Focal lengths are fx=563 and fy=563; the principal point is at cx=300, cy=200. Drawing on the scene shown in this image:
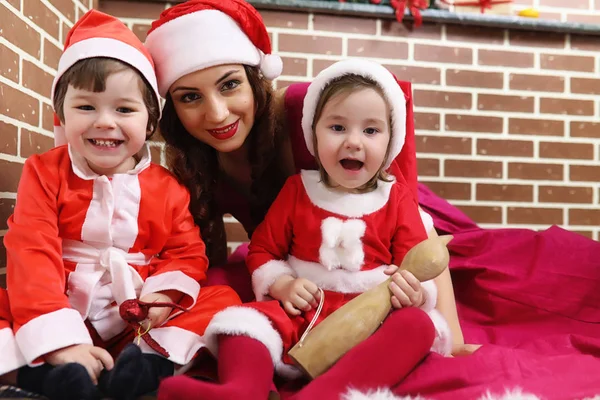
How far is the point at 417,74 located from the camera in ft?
6.93

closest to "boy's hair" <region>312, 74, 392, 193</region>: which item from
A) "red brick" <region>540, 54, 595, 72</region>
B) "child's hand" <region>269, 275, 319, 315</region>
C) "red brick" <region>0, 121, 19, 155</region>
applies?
"child's hand" <region>269, 275, 319, 315</region>

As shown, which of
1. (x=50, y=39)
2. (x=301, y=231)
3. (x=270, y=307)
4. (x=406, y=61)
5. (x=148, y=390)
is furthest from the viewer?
(x=406, y=61)

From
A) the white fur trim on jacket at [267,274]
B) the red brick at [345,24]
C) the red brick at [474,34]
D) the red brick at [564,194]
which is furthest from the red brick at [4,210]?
the red brick at [564,194]

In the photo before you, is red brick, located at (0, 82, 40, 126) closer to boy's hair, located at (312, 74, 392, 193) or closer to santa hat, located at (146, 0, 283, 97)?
santa hat, located at (146, 0, 283, 97)

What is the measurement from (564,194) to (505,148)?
0.30 m

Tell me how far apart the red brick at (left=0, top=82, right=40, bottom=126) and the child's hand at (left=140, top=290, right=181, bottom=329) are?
1.98ft

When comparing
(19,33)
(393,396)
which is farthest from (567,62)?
(19,33)

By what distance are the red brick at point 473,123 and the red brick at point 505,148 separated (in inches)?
1.8

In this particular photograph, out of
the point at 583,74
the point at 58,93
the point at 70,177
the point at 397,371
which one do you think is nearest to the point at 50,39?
the point at 58,93

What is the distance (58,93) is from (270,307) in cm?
58

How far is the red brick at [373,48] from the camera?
2.08 meters

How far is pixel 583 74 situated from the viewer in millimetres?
2193

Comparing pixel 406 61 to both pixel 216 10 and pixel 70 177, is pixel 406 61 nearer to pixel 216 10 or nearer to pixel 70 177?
pixel 216 10

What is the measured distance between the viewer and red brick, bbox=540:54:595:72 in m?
2.17
